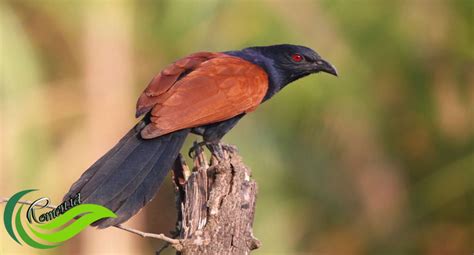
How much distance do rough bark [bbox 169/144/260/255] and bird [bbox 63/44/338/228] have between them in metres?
0.18

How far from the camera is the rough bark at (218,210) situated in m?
3.80

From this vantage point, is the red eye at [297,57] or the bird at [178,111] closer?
the bird at [178,111]

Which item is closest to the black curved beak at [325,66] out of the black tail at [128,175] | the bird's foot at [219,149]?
the bird's foot at [219,149]

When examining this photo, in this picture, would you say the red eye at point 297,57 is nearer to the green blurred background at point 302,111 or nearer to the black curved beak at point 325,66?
the black curved beak at point 325,66

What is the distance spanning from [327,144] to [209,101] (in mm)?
6835

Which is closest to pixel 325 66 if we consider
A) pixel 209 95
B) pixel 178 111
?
pixel 209 95

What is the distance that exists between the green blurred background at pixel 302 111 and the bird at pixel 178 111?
174 inches

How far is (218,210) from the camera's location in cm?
386

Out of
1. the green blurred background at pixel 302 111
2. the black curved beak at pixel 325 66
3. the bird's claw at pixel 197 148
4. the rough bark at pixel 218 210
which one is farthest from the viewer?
the green blurred background at pixel 302 111

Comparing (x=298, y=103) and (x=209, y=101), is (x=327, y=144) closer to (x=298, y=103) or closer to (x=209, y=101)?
(x=298, y=103)

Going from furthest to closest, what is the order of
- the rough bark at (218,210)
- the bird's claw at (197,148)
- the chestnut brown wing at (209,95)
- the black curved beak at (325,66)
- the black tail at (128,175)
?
the black curved beak at (325,66)
the bird's claw at (197,148)
the chestnut brown wing at (209,95)
the rough bark at (218,210)
the black tail at (128,175)

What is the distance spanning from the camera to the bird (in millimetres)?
3676

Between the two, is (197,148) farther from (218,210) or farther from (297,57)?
(297,57)

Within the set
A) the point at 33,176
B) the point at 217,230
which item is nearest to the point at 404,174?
the point at 33,176
